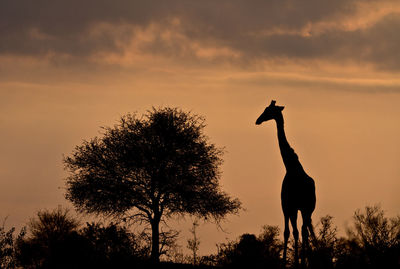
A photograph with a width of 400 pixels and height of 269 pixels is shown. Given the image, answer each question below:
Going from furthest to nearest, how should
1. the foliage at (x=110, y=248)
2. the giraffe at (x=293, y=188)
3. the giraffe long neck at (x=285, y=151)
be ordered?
the foliage at (x=110, y=248)
the giraffe long neck at (x=285, y=151)
the giraffe at (x=293, y=188)

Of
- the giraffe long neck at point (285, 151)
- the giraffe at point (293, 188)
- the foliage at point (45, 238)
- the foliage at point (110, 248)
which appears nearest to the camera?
the giraffe at point (293, 188)

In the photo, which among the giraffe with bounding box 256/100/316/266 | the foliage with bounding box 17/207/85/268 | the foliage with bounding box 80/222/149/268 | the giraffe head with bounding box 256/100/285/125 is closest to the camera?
the giraffe with bounding box 256/100/316/266

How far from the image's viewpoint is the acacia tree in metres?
35.7

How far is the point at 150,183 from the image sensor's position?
1411 inches

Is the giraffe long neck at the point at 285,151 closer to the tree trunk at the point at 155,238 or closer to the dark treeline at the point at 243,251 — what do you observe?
the dark treeline at the point at 243,251

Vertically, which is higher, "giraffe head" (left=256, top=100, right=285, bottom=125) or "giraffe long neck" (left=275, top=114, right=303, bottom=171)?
"giraffe head" (left=256, top=100, right=285, bottom=125)

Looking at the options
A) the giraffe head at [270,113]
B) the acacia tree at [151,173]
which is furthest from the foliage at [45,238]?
the giraffe head at [270,113]

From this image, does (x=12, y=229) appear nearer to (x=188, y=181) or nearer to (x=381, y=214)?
(x=188, y=181)

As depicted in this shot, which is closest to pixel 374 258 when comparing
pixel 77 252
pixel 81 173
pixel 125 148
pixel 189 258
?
pixel 189 258

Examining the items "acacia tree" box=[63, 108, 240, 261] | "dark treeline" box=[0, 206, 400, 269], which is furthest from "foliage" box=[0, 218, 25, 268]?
"acacia tree" box=[63, 108, 240, 261]

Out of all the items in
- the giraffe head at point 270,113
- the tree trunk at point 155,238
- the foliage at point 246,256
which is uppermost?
the giraffe head at point 270,113

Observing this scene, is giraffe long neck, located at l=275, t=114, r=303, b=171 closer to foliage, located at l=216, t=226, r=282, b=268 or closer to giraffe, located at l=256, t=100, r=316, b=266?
giraffe, located at l=256, t=100, r=316, b=266

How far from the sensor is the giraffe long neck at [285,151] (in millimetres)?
18500

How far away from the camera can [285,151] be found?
18.6m
